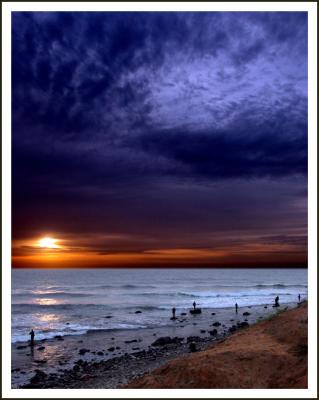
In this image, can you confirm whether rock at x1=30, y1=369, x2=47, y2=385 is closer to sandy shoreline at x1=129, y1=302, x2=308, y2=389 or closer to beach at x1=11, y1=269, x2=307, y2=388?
beach at x1=11, y1=269, x2=307, y2=388

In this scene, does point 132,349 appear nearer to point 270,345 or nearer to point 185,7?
point 270,345

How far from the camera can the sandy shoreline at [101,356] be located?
58.6 ft

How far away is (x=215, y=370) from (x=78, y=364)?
12.7 metres

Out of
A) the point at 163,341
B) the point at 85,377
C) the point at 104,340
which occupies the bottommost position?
the point at 104,340

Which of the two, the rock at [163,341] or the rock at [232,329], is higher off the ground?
the rock at [163,341]

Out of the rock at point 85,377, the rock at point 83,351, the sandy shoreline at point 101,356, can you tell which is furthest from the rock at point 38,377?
the rock at point 83,351

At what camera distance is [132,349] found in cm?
2480

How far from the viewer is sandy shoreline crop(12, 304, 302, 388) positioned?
58.6ft

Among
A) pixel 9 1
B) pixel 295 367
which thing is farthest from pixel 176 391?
pixel 9 1

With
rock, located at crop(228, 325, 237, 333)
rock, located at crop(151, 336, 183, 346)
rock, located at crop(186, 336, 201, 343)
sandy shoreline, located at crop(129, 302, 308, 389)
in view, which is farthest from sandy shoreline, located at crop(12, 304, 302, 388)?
sandy shoreline, located at crop(129, 302, 308, 389)

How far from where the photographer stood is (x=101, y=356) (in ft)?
75.6

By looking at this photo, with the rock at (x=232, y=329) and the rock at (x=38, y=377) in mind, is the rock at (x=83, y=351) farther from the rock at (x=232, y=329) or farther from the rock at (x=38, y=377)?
the rock at (x=232, y=329)

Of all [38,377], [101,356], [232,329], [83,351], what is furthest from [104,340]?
[232,329]

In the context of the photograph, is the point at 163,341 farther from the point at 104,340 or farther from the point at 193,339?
the point at 104,340
